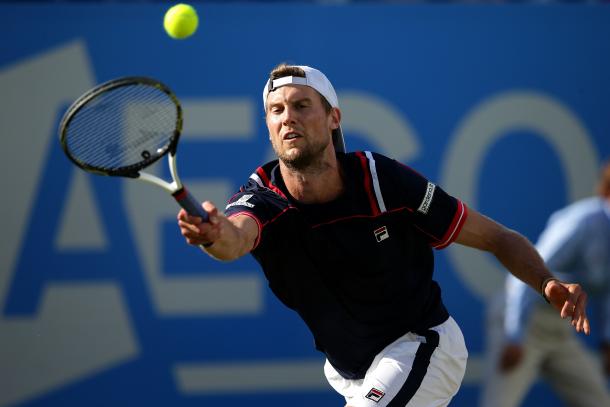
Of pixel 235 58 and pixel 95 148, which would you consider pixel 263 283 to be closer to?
pixel 235 58

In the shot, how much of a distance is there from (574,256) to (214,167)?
8.11 feet

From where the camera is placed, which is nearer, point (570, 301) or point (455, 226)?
point (570, 301)

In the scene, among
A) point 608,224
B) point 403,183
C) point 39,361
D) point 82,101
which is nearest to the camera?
point 82,101

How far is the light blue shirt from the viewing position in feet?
19.2

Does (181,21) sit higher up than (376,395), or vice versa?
(181,21)

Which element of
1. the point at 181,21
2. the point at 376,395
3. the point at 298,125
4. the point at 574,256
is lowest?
the point at 376,395

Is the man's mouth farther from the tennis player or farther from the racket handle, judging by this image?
the racket handle

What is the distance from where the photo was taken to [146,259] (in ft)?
23.4

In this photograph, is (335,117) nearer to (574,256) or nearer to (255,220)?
(255,220)

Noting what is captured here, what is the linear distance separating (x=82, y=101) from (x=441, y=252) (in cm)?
405

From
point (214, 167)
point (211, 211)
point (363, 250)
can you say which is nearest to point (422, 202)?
point (363, 250)

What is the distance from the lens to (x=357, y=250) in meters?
4.23

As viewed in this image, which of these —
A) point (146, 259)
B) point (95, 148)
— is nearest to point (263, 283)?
point (146, 259)

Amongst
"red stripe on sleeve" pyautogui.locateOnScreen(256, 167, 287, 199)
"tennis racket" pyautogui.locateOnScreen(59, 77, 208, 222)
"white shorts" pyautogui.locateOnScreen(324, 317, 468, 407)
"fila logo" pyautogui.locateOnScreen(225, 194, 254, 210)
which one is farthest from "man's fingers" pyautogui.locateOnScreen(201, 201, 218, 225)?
"white shorts" pyautogui.locateOnScreen(324, 317, 468, 407)
